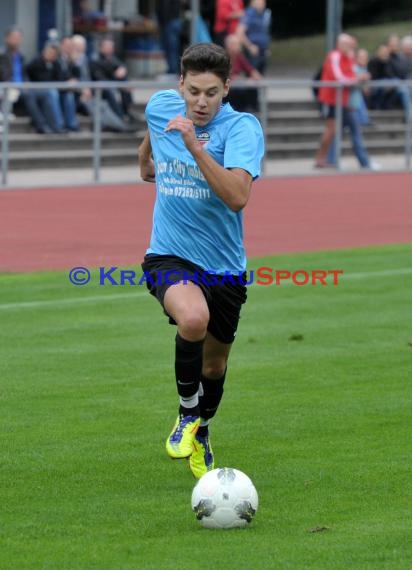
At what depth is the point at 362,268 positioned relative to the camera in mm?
15695

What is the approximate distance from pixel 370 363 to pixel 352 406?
1.47 m

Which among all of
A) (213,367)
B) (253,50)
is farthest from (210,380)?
(253,50)

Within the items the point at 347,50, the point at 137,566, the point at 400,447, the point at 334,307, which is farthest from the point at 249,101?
the point at 137,566

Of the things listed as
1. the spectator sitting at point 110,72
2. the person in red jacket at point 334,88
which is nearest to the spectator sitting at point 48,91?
the spectator sitting at point 110,72

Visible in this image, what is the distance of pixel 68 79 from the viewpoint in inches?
949

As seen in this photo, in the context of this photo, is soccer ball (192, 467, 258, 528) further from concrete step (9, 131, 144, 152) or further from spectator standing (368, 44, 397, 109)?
spectator standing (368, 44, 397, 109)

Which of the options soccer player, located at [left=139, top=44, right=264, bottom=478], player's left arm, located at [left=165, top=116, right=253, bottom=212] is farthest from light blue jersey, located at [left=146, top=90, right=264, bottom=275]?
player's left arm, located at [left=165, top=116, right=253, bottom=212]

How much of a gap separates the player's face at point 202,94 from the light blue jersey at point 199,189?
101 millimetres

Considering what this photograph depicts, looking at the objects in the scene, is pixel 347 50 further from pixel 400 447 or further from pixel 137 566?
pixel 137 566

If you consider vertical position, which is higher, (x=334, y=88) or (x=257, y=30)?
(x=257, y=30)

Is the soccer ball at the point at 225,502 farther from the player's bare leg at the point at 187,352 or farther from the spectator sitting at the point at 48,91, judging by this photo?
the spectator sitting at the point at 48,91

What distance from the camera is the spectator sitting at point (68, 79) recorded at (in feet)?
75.5

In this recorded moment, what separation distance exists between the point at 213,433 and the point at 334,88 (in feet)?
58.9

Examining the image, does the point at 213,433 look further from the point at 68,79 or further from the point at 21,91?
the point at 68,79
